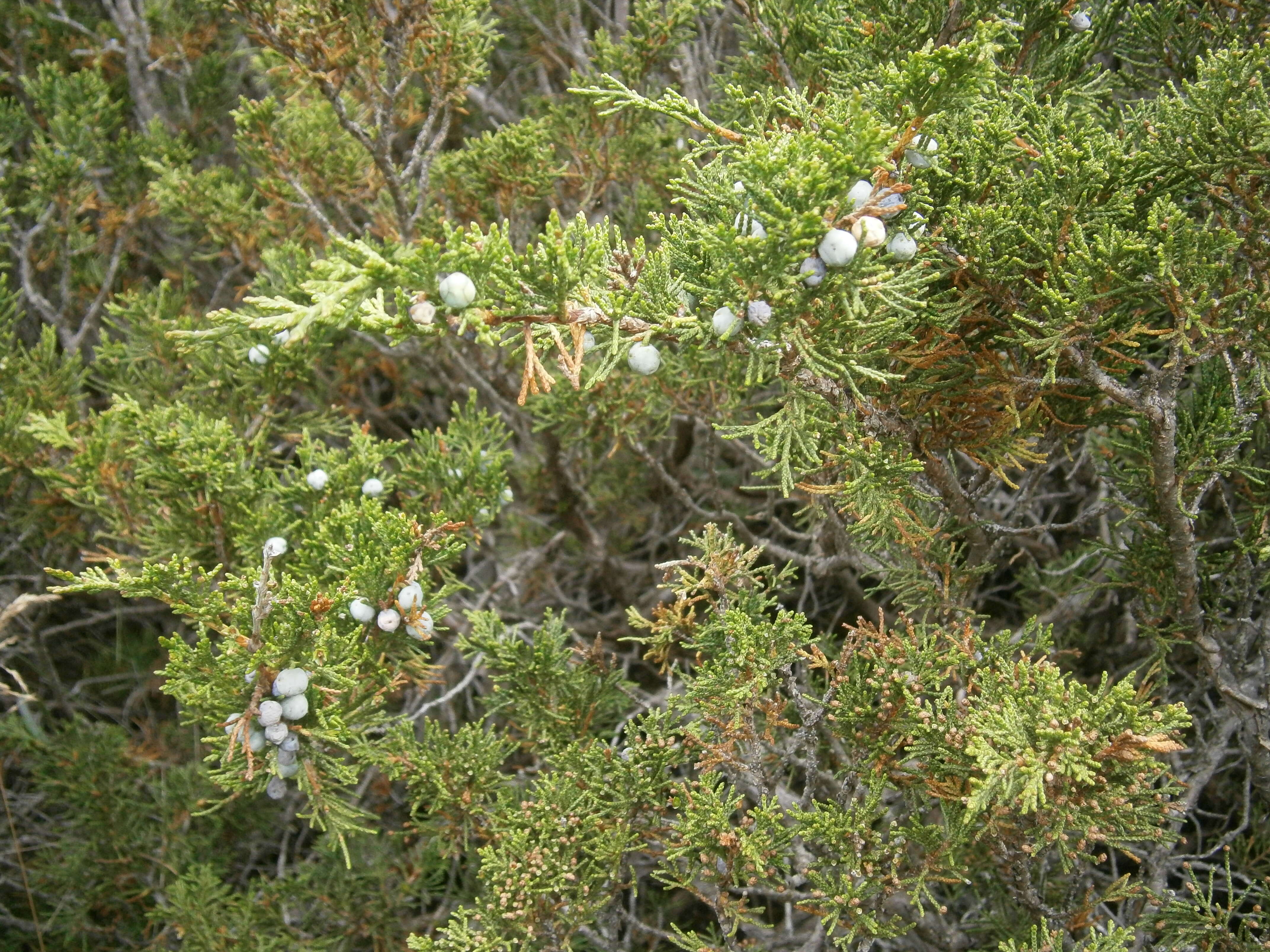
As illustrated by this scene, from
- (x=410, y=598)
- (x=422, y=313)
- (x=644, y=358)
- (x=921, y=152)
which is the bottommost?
(x=410, y=598)

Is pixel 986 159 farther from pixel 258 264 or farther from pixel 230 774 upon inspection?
pixel 258 264

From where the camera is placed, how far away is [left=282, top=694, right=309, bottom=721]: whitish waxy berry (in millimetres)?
1479

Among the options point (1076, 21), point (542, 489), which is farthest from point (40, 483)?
point (1076, 21)

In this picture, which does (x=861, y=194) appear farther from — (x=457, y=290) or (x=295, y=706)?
(x=295, y=706)

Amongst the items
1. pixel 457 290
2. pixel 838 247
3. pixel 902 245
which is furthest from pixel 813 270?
pixel 457 290

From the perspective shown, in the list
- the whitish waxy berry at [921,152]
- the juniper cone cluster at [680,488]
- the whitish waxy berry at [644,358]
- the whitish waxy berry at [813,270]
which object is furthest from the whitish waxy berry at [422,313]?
the whitish waxy berry at [921,152]

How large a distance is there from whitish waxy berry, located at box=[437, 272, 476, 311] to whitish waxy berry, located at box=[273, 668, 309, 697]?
727mm

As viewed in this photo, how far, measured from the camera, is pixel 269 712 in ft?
4.76

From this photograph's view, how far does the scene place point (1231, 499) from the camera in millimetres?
2141

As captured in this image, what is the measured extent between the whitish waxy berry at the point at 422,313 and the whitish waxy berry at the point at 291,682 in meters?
0.69

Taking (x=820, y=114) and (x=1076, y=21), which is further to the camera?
(x=1076, y=21)

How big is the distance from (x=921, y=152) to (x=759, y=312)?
37cm

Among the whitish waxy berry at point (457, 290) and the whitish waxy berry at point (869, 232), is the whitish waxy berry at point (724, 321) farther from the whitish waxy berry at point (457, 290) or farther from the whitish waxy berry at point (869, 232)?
the whitish waxy berry at point (457, 290)

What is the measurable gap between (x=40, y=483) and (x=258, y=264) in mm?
985
